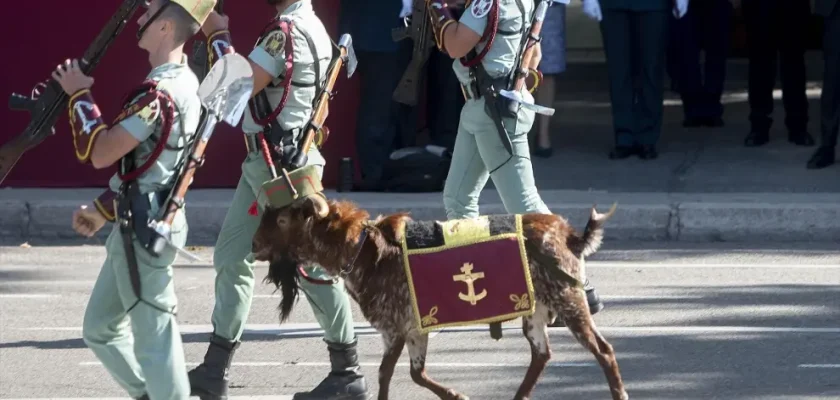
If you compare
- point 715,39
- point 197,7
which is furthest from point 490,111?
point 715,39

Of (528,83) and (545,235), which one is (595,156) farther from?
(545,235)

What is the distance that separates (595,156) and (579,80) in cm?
492

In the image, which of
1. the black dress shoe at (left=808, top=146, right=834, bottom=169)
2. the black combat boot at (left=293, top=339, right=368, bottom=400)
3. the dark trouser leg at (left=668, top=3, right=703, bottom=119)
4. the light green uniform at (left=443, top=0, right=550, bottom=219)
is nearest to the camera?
the black combat boot at (left=293, top=339, right=368, bottom=400)

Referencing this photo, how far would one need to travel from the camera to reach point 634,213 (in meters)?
10.4

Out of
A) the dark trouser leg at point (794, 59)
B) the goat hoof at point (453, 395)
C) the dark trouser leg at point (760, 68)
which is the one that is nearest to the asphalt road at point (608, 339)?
the goat hoof at point (453, 395)

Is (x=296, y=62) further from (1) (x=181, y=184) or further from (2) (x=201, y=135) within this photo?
(1) (x=181, y=184)

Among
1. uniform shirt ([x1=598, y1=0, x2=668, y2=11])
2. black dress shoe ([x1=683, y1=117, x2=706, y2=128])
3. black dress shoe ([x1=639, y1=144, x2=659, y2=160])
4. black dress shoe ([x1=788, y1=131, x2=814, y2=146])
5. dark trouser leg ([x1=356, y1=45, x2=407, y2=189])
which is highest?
uniform shirt ([x1=598, y1=0, x2=668, y2=11])

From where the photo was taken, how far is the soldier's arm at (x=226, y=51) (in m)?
6.02

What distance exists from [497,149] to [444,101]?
16.4ft

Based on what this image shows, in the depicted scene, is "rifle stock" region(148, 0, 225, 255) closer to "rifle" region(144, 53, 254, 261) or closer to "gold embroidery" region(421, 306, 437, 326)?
"rifle" region(144, 53, 254, 261)

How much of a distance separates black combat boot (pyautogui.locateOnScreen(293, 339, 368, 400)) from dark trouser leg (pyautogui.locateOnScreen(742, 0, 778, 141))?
22.9 feet

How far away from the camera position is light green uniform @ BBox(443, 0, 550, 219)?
697cm

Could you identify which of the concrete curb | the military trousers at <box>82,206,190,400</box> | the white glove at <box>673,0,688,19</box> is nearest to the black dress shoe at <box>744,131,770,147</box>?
the white glove at <box>673,0,688,19</box>

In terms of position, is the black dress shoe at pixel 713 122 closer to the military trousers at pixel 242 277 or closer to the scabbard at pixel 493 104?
the scabbard at pixel 493 104
